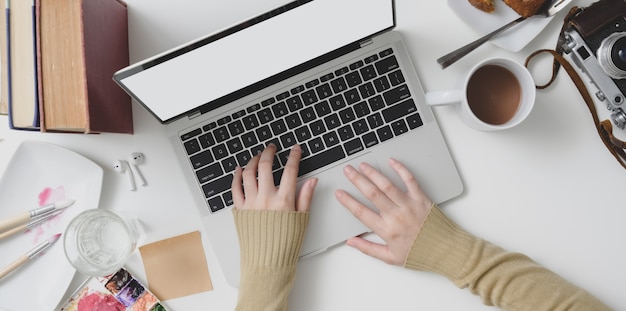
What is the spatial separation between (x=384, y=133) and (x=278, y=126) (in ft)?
0.52

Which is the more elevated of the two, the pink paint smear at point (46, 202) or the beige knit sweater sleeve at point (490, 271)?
the pink paint smear at point (46, 202)

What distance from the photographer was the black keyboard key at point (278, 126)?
0.67 m

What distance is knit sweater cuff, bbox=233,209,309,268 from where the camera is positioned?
26.0 inches

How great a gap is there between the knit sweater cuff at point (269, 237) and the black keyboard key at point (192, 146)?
107 millimetres

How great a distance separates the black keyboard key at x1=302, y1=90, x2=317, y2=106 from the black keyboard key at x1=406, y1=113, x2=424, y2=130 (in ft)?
0.47

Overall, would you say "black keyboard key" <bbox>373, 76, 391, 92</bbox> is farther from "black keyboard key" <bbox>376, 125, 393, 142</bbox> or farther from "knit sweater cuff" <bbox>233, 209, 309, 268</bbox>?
"knit sweater cuff" <bbox>233, 209, 309, 268</bbox>

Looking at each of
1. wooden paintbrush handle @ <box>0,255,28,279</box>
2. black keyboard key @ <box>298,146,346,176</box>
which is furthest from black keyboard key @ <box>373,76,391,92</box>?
wooden paintbrush handle @ <box>0,255,28,279</box>

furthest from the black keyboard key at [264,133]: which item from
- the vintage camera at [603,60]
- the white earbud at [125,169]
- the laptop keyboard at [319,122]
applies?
Answer: the vintage camera at [603,60]

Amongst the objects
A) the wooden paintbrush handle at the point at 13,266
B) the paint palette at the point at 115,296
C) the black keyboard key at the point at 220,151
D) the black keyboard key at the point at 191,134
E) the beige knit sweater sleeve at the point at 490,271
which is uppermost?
the black keyboard key at the point at 191,134

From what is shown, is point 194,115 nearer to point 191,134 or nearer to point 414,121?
point 191,134

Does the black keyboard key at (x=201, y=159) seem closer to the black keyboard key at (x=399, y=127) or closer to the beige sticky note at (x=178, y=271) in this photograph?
the beige sticky note at (x=178, y=271)

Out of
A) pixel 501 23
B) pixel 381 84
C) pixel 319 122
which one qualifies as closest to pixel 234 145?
pixel 319 122

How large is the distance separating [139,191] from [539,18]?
0.66 m

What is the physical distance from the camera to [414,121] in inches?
26.5
